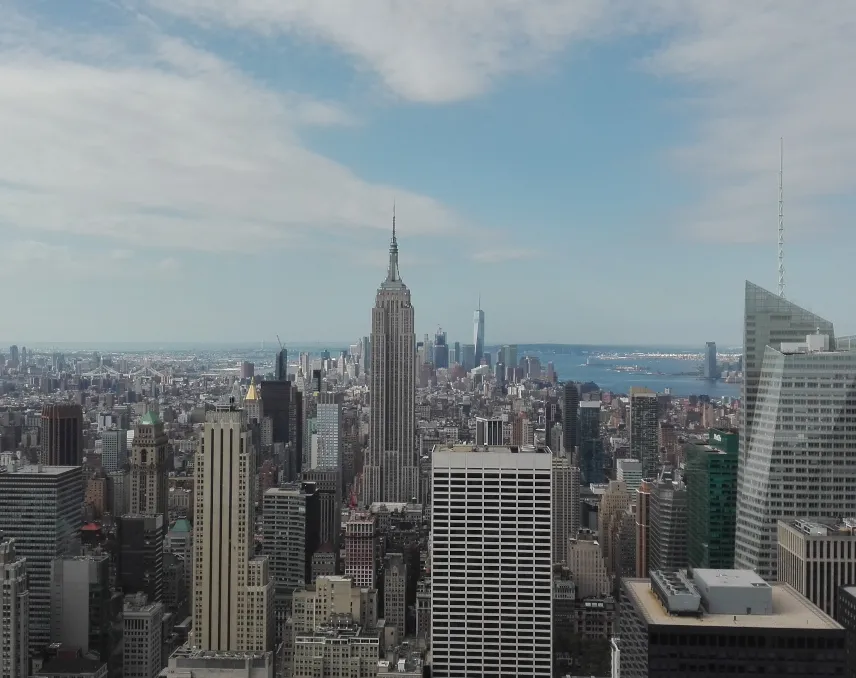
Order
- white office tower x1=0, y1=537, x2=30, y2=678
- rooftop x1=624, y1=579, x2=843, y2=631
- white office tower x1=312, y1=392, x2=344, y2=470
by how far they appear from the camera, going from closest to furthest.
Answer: rooftop x1=624, y1=579, x2=843, y2=631
white office tower x1=0, y1=537, x2=30, y2=678
white office tower x1=312, y1=392, x2=344, y2=470

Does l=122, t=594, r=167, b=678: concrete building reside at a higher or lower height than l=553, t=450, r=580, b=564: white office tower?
lower

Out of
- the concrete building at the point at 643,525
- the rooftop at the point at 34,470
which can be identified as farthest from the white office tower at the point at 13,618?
the concrete building at the point at 643,525

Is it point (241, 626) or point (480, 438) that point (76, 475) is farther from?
point (480, 438)

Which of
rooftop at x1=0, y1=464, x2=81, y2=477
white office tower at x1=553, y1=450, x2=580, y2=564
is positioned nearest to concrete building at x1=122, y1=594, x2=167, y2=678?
rooftop at x1=0, y1=464, x2=81, y2=477

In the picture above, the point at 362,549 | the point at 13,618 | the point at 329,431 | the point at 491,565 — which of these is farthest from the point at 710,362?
the point at 329,431

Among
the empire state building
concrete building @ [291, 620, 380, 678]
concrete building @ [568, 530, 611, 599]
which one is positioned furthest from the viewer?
the empire state building

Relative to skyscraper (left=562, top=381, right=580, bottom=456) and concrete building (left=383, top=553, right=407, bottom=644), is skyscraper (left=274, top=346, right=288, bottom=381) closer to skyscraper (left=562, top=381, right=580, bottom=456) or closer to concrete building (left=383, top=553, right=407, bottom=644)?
concrete building (left=383, top=553, right=407, bottom=644)

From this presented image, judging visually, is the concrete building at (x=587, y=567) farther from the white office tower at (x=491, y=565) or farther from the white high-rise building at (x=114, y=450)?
the white high-rise building at (x=114, y=450)
